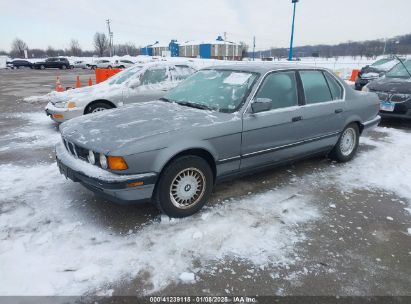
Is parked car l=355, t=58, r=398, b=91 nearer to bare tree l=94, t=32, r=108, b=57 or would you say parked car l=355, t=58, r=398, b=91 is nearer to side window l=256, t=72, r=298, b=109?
side window l=256, t=72, r=298, b=109

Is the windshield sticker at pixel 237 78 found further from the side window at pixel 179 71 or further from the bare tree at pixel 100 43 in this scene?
A: the bare tree at pixel 100 43

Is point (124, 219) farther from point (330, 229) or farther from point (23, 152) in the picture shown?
point (23, 152)

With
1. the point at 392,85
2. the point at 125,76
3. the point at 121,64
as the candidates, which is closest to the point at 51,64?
the point at 121,64

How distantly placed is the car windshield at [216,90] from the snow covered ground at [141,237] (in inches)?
48.1

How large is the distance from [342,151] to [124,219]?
3774 mm

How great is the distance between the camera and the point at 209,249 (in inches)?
120

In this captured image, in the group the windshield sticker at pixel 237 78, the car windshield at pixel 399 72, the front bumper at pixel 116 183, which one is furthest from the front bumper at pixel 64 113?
the car windshield at pixel 399 72

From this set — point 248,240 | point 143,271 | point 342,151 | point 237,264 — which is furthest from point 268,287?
point 342,151

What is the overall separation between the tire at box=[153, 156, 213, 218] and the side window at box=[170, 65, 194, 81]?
4.90 m

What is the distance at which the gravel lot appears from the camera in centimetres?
262

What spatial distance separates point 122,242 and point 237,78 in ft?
7.99

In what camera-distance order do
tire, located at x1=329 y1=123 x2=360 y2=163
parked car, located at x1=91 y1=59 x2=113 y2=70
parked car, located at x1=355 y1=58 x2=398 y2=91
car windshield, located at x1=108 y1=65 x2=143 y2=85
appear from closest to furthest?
tire, located at x1=329 y1=123 x2=360 y2=163 → car windshield, located at x1=108 y1=65 x2=143 y2=85 → parked car, located at x1=355 y1=58 x2=398 y2=91 → parked car, located at x1=91 y1=59 x2=113 y2=70

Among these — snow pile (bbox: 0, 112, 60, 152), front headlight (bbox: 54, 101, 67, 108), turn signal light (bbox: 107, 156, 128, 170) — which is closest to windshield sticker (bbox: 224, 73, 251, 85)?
turn signal light (bbox: 107, 156, 128, 170)

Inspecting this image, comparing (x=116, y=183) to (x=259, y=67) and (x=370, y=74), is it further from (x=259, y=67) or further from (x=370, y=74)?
(x=370, y=74)
